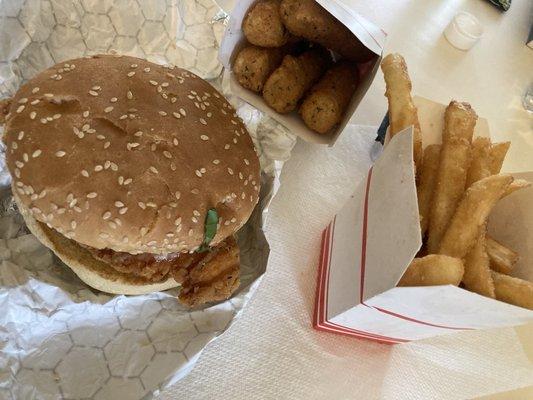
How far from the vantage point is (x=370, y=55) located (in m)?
1.69

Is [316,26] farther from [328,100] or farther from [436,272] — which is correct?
[436,272]

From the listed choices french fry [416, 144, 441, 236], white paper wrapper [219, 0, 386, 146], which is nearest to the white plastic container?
white paper wrapper [219, 0, 386, 146]

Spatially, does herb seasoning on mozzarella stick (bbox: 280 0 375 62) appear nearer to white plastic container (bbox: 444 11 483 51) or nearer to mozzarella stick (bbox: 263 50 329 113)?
mozzarella stick (bbox: 263 50 329 113)

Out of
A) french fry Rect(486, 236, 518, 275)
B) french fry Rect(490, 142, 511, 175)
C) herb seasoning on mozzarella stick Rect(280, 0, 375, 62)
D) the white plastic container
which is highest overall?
the white plastic container

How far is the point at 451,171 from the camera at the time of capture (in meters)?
1.18

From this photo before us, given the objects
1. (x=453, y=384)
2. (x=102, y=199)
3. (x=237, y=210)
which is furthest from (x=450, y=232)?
(x=102, y=199)

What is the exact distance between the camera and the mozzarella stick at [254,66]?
164cm

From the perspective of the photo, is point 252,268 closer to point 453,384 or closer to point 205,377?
point 205,377

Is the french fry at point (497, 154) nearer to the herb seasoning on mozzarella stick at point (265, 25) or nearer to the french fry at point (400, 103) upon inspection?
the french fry at point (400, 103)

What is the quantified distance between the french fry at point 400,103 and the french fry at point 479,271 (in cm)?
27

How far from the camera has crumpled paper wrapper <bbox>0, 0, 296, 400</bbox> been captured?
3.95 ft

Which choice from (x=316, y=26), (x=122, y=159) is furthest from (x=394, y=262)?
→ (x=316, y=26)

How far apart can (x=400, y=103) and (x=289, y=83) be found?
1.59 ft

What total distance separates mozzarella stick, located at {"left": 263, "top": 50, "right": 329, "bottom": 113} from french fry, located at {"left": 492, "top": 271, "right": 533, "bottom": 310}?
0.85 metres
